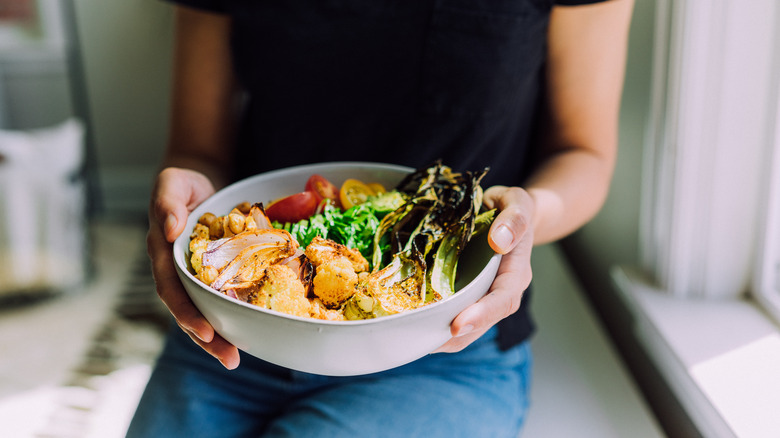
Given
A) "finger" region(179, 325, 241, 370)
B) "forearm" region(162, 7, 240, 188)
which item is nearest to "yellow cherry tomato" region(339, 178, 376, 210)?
"finger" region(179, 325, 241, 370)

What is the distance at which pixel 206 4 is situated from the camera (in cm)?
93

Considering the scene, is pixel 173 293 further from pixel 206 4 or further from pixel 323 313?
pixel 206 4

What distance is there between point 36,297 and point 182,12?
1217 millimetres

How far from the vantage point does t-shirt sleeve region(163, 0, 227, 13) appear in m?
0.92

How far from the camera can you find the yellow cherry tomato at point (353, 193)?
2.28 ft

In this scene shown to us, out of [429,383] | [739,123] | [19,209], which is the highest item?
[739,123]

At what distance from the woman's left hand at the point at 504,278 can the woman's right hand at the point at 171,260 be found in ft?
0.68

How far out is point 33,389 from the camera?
1391 mm

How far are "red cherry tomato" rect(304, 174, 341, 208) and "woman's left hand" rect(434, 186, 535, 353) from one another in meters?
0.19

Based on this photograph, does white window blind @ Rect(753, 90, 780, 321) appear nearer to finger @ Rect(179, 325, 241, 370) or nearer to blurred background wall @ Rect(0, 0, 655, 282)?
finger @ Rect(179, 325, 241, 370)

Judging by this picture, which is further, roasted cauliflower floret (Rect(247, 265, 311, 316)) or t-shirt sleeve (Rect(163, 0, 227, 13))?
t-shirt sleeve (Rect(163, 0, 227, 13))

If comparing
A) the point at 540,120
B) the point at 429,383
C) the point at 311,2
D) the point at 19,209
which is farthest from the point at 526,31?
the point at 19,209

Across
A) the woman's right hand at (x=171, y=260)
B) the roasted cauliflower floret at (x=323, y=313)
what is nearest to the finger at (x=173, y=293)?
the woman's right hand at (x=171, y=260)

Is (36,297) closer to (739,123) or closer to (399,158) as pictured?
(399,158)
